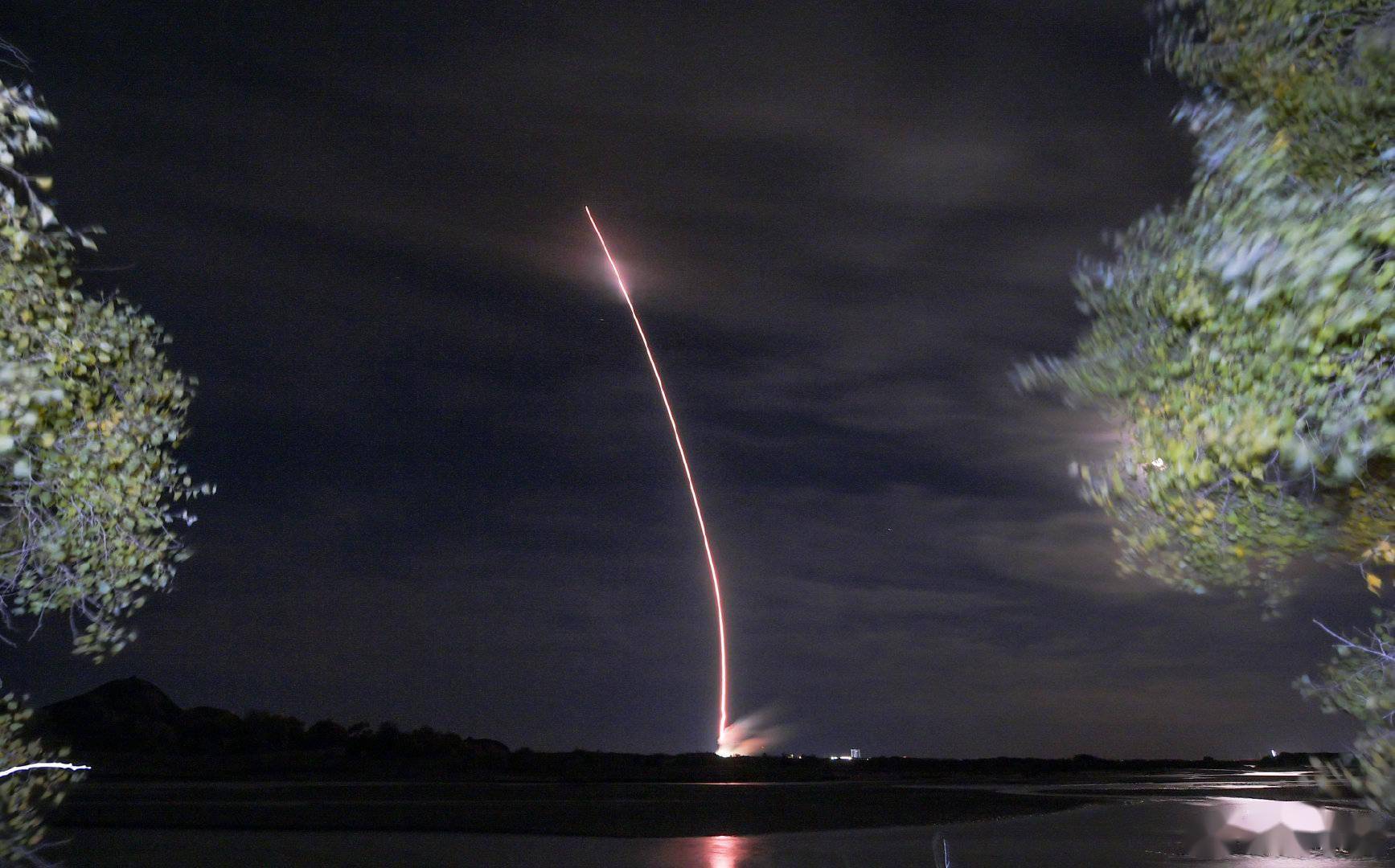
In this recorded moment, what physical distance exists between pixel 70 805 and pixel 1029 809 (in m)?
47.6

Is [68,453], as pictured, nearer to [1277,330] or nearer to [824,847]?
[1277,330]

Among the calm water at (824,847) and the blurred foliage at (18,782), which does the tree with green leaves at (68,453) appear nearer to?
the blurred foliage at (18,782)

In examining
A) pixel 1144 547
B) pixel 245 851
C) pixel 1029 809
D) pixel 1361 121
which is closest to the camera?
pixel 1361 121

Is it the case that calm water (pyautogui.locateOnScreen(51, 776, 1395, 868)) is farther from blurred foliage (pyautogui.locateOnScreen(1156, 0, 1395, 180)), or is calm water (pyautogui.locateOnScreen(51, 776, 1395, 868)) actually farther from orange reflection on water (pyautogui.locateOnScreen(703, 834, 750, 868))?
blurred foliage (pyautogui.locateOnScreen(1156, 0, 1395, 180))

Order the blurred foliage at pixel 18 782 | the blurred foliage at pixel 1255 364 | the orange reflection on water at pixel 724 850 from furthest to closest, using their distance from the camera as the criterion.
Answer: the orange reflection on water at pixel 724 850 < the blurred foliage at pixel 18 782 < the blurred foliage at pixel 1255 364

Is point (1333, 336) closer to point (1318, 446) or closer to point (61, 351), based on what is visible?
point (1318, 446)

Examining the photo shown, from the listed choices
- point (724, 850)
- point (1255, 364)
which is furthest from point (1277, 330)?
point (724, 850)

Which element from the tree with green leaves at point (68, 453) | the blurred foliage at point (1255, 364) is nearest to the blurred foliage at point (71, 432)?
the tree with green leaves at point (68, 453)

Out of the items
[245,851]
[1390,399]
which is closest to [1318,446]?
[1390,399]

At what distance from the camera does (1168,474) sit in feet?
34.3

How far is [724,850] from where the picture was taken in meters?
34.6

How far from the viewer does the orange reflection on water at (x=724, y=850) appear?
30.6 metres

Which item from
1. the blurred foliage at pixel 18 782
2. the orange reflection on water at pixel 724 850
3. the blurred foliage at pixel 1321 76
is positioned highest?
the blurred foliage at pixel 1321 76

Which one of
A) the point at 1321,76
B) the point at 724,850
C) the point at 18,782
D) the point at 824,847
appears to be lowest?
the point at 18,782
